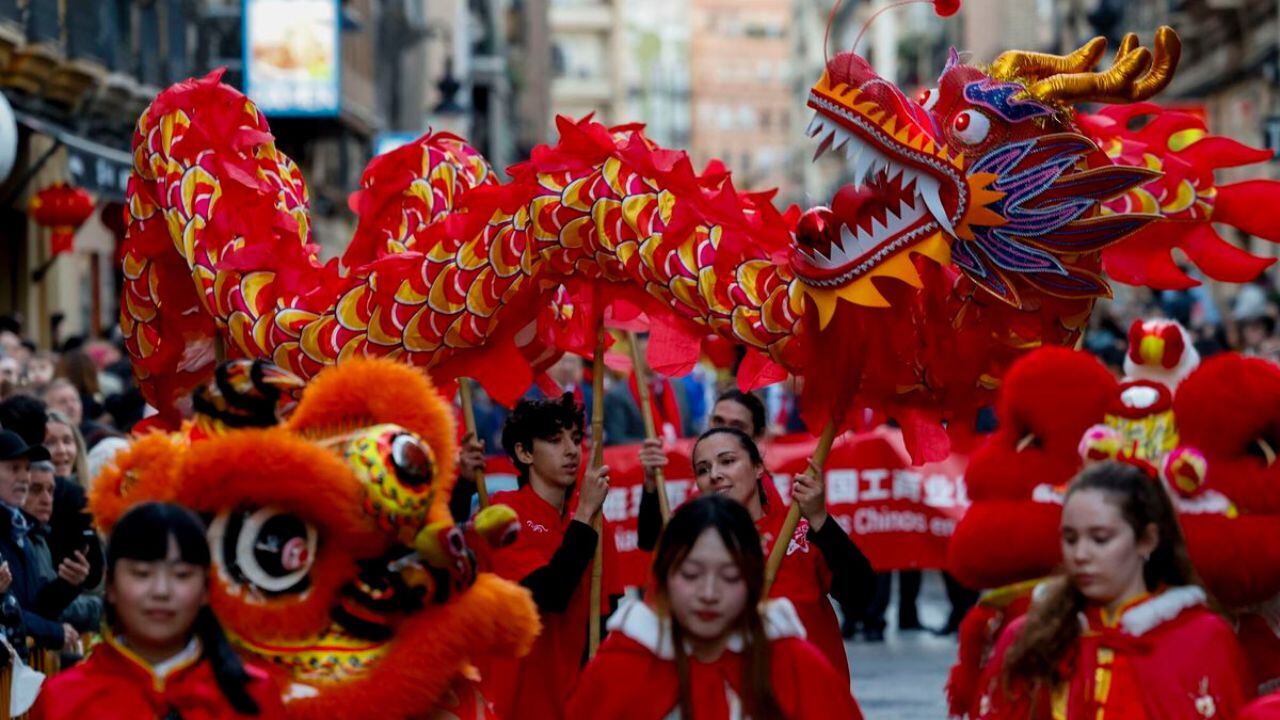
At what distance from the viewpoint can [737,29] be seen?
16862 cm

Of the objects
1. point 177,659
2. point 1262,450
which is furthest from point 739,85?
point 177,659

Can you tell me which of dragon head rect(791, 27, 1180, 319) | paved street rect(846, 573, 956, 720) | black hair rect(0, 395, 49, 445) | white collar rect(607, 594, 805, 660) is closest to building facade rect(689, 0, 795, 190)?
paved street rect(846, 573, 956, 720)

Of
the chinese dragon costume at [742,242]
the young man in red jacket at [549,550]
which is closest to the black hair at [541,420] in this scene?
the young man in red jacket at [549,550]

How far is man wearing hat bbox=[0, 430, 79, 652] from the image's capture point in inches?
317

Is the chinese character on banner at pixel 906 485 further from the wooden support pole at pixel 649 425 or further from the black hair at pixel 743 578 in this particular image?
the black hair at pixel 743 578

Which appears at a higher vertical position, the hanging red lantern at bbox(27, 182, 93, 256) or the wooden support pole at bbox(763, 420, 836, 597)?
the hanging red lantern at bbox(27, 182, 93, 256)

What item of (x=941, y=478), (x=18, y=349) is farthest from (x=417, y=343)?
(x=941, y=478)

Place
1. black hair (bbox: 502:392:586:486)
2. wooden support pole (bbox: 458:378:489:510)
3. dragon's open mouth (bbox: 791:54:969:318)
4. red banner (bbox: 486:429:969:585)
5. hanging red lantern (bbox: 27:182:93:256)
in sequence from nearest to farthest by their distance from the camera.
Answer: dragon's open mouth (bbox: 791:54:969:318)
black hair (bbox: 502:392:586:486)
wooden support pole (bbox: 458:378:489:510)
red banner (bbox: 486:429:969:585)
hanging red lantern (bbox: 27:182:93:256)

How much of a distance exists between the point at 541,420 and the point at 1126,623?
272 cm

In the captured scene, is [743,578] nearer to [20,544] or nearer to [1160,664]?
[1160,664]

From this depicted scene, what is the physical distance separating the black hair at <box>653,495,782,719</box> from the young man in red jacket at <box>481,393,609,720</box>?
202cm

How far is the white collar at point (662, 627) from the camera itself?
5250mm

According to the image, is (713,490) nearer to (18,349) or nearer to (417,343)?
(417,343)

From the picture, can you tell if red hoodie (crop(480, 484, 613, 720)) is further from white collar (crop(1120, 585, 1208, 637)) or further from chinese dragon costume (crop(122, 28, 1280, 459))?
white collar (crop(1120, 585, 1208, 637))
